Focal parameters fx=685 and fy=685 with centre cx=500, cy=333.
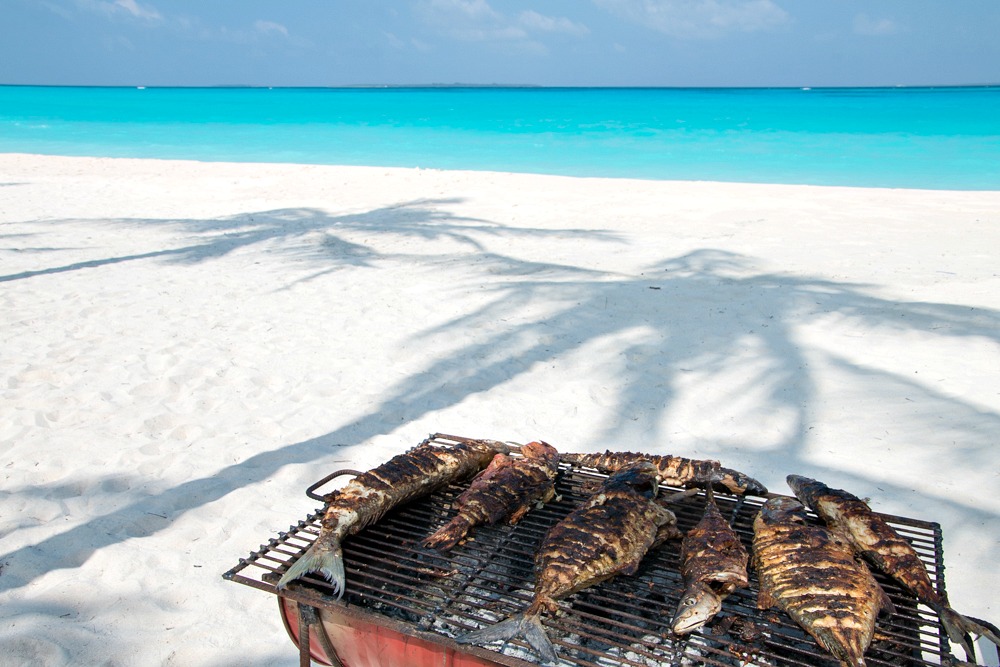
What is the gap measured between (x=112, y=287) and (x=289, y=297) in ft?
7.61

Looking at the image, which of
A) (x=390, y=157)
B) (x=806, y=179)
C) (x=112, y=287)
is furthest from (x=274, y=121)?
(x=112, y=287)

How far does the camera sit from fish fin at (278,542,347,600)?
8.01 feet

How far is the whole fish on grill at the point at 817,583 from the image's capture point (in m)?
2.18

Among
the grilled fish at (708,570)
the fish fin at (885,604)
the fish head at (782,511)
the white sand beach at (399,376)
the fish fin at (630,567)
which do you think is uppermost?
the fish head at (782,511)

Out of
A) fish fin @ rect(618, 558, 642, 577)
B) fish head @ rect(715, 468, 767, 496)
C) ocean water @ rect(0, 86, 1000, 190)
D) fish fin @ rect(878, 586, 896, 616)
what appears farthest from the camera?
ocean water @ rect(0, 86, 1000, 190)

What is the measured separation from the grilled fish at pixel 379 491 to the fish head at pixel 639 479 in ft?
2.25

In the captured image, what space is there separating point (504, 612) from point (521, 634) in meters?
0.16

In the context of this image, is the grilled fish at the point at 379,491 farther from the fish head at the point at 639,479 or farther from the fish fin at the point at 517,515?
the fish head at the point at 639,479

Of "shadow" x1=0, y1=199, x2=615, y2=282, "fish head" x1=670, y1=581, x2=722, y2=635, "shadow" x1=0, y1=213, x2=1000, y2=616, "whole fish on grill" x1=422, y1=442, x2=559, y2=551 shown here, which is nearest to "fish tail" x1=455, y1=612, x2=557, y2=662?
"fish head" x1=670, y1=581, x2=722, y2=635

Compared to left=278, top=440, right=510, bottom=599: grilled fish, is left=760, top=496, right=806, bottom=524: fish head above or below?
above

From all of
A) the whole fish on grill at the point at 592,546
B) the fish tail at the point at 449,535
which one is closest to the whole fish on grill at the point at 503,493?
the fish tail at the point at 449,535

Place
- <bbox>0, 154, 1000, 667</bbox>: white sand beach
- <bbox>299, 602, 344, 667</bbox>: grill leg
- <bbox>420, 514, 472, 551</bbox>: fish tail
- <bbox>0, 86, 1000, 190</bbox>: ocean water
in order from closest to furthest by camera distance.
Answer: <bbox>299, 602, 344, 667</bbox>: grill leg
<bbox>420, 514, 472, 551</bbox>: fish tail
<bbox>0, 154, 1000, 667</bbox>: white sand beach
<bbox>0, 86, 1000, 190</bbox>: ocean water

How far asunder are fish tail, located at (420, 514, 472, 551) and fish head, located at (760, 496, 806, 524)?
123 centimetres

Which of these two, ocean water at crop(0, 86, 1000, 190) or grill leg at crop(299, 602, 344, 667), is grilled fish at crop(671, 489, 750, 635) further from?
ocean water at crop(0, 86, 1000, 190)
